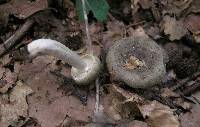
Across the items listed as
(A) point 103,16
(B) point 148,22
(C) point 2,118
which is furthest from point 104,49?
(C) point 2,118

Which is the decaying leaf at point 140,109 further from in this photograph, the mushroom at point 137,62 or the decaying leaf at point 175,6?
the decaying leaf at point 175,6

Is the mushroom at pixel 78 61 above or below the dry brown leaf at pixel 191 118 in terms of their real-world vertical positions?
above

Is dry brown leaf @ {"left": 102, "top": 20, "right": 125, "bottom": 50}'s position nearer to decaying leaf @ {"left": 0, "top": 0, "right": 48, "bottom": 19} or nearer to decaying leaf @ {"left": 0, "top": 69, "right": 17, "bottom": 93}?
decaying leaf @ {"left": 0, "top": 0, "right": 48, "bottom": 19}

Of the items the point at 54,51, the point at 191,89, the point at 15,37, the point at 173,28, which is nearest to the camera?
the point at 54,51

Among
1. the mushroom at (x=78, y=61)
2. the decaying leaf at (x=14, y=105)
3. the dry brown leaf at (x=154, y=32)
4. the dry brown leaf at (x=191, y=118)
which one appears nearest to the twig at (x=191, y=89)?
the dry brown leaf at (x=191, y=118)

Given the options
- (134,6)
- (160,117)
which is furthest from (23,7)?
(160,117)

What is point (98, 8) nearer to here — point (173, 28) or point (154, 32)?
point (154, 32)
